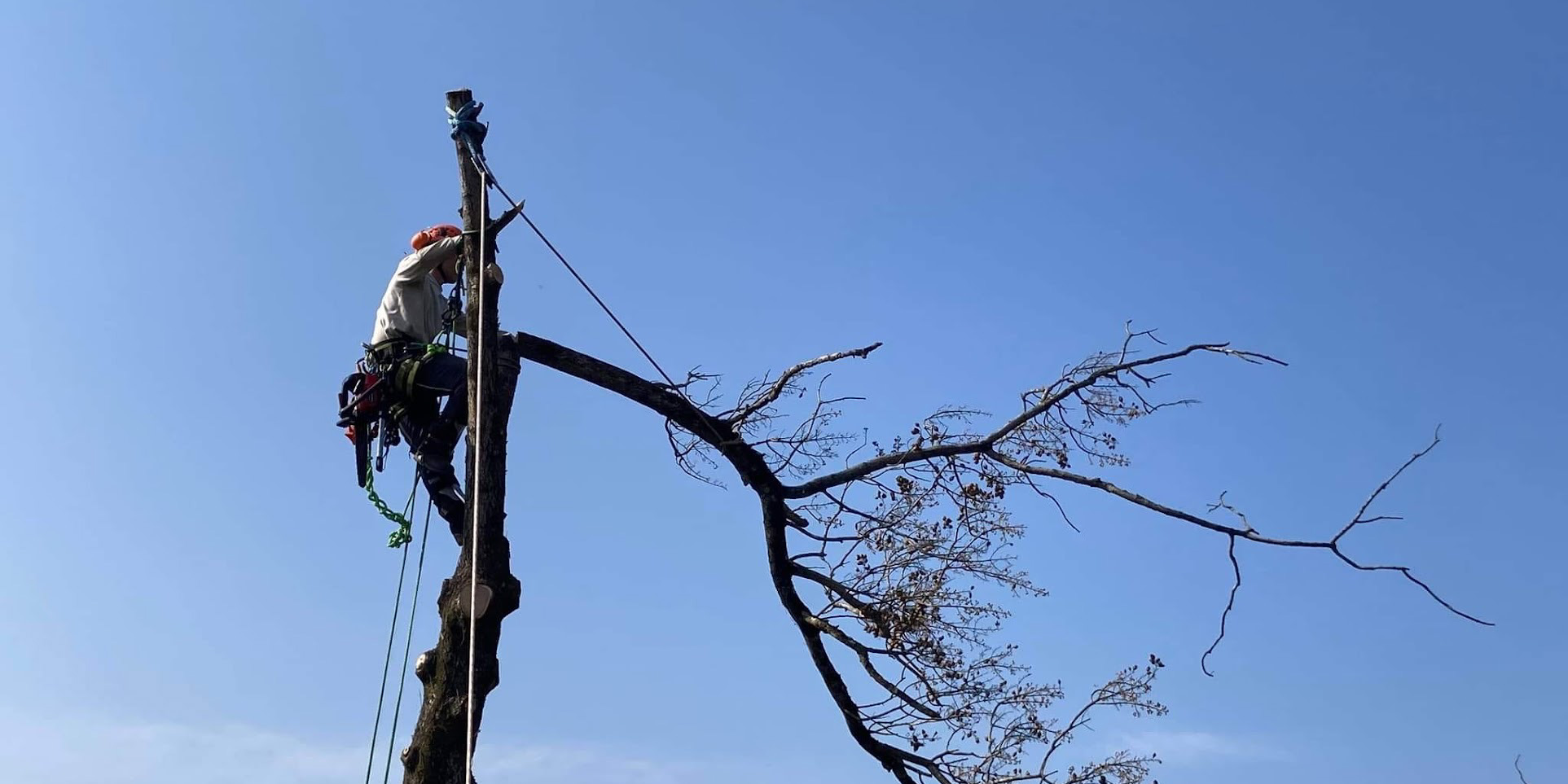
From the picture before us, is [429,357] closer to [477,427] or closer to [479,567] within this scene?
[477,427]

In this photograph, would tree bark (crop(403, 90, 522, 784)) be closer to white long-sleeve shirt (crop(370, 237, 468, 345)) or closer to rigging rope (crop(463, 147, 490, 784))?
rigging rope (crop(463, 147, 490, 784))

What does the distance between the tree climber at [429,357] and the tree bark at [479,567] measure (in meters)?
0.20

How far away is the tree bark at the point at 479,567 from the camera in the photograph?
5.18 meters

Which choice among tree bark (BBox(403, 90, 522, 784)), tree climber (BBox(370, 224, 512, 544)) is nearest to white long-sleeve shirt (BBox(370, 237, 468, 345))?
tree climber (BBox(370, 224, 512, 544))

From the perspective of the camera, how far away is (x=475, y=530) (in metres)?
5.28

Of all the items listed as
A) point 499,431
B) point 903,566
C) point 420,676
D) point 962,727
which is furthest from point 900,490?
point 420,676

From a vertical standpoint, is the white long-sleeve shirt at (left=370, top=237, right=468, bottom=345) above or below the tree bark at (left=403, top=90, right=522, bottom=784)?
above

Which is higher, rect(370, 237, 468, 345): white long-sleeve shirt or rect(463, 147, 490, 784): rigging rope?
rect(370, 237, 468, 345): white long-sleeve shirt

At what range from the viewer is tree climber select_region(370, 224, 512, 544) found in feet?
19.7

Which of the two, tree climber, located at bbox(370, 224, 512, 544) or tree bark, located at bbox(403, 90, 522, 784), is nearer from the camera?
tree bark, located at bbox(403, 90, 522, 784)

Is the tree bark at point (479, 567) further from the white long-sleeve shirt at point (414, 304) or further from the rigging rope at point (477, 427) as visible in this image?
the white long-sleeve shirt at point (414, 304)

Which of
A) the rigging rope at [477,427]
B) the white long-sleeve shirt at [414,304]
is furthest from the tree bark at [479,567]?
the white long-sleeve shirt at [414,304]

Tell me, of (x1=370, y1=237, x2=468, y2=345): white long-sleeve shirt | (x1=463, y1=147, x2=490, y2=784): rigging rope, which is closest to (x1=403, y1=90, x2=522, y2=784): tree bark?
(x1=463, y1=147, x2=490, y2=784): rigging rope

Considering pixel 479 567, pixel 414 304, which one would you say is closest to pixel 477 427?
pixel 479 567
